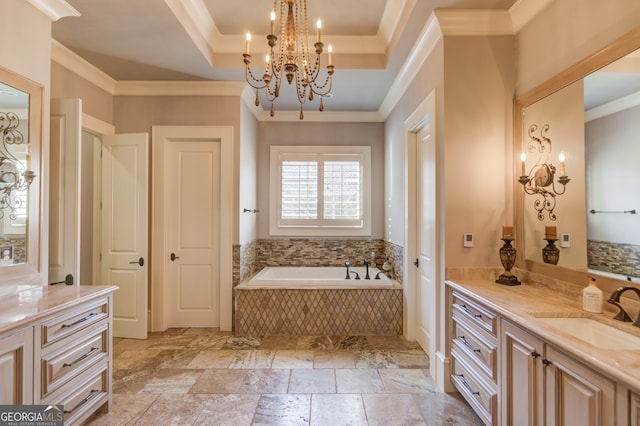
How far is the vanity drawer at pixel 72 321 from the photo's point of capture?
165 centimetres

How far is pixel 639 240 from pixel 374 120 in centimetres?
363

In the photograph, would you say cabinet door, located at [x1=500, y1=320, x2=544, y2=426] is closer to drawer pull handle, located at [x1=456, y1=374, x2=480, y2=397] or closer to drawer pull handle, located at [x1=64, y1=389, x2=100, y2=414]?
drawer pull handle, located at [x1=456, y1=374, x2=480, y2=397]

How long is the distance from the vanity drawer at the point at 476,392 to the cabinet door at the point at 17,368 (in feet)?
8.13

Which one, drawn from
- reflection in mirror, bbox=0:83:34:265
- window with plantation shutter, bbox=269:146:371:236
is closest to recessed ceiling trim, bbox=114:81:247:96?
window with plantation shutter, bbox=269:146:371:236

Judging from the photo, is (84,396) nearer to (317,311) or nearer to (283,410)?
(283,410)

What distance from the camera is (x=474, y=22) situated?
94.0 inches

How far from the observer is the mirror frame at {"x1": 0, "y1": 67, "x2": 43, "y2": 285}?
2074mm

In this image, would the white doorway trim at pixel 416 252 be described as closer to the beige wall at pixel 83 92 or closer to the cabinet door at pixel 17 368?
the cabinet door at pixel 17 368

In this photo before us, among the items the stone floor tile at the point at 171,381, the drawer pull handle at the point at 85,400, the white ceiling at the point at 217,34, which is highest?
the white ceiling at the point at 217,34

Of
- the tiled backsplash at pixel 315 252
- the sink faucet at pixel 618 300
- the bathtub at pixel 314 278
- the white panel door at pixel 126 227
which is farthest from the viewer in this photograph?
the tiled backsplash at pixel 315 252

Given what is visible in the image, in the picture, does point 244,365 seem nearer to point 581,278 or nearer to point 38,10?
point 581,278

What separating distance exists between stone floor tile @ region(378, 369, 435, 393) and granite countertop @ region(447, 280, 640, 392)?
0.90 metres

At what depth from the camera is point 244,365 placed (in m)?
2.86

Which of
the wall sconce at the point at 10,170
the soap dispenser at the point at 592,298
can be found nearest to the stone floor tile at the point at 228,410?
the wall sconce at the point at 10,170
